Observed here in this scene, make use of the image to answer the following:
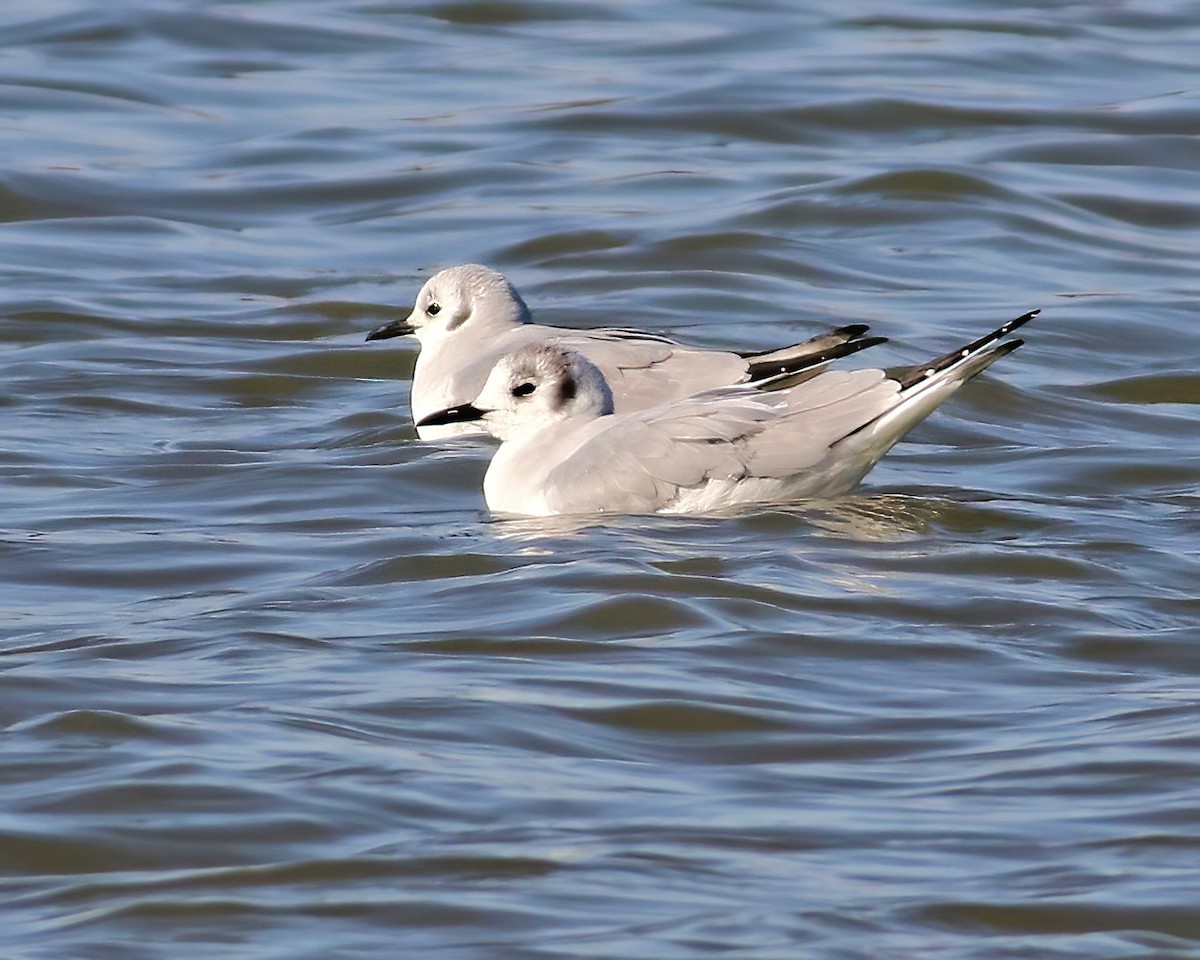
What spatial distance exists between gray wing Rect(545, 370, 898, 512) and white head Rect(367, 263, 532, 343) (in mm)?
2610

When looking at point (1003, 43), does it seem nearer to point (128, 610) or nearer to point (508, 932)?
point (128, 610)

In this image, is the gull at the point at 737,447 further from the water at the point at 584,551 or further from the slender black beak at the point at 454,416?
the slender black beak at the point at 454,416

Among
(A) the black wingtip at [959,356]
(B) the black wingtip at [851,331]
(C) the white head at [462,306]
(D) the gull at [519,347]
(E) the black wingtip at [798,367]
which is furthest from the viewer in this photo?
(C) the white head at [462,306]

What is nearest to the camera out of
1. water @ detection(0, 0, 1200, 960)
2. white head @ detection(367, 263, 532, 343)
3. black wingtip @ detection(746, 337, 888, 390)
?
water @ detection(0, 0, 1200, 960)

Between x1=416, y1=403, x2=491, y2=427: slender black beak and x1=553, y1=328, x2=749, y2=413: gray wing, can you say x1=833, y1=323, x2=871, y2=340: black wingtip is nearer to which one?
x1=553, y1=328, x2=749, y2=413: gray wing

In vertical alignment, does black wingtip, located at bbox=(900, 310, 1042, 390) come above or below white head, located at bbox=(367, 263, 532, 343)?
above

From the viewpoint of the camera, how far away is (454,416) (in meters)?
9.49

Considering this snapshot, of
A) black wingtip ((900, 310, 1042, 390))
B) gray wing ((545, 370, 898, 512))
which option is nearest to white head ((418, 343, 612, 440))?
gray wing ((545, 370, 898, 512))

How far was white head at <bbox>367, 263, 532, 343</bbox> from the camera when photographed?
11.6m

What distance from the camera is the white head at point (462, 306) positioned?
11.6m

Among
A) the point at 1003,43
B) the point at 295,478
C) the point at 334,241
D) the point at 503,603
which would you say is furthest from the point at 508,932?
the point at 1003,43

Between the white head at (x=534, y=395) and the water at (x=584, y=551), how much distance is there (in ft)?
1.21

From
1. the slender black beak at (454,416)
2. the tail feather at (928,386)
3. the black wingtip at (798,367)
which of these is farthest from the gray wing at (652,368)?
the tail feather at (928,386)

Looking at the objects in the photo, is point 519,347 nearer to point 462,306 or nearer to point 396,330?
point 462,306
